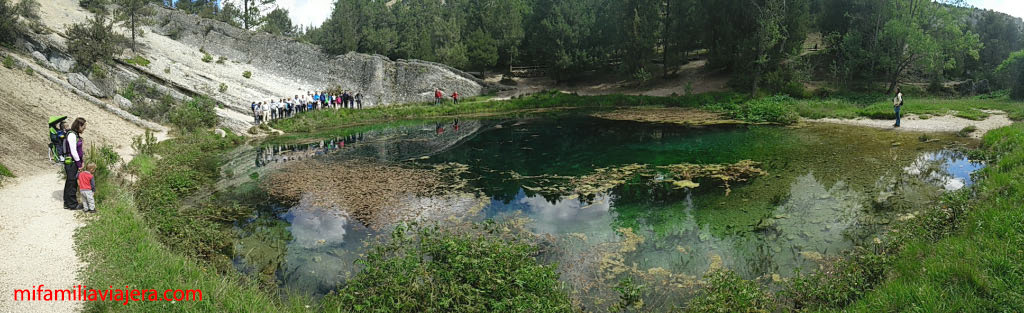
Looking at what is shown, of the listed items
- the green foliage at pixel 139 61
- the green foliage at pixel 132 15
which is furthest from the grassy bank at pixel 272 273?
the green foliage at pixel 132 15

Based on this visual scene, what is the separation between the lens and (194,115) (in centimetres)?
2714

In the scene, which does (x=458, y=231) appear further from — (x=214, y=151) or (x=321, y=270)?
(x=214, y=151)

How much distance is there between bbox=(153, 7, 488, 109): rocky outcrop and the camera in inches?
1911

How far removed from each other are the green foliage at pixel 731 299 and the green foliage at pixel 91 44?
35379 millimetres

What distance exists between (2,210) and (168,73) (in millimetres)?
29469

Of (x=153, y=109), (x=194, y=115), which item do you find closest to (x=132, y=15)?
(x=153, y=109)

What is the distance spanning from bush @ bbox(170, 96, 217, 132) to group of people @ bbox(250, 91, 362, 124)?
108 inches

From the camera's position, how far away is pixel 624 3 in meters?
46.7

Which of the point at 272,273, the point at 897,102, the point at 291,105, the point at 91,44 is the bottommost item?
the point at 272,273

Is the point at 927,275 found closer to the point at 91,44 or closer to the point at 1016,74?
the point at 1016,74

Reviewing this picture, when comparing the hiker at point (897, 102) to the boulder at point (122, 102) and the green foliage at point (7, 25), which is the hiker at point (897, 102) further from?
the green foliage at point (7, 25)

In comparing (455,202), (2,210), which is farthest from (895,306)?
(2,210)

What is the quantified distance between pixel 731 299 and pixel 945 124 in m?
21.6

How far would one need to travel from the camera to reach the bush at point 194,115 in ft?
87.4
